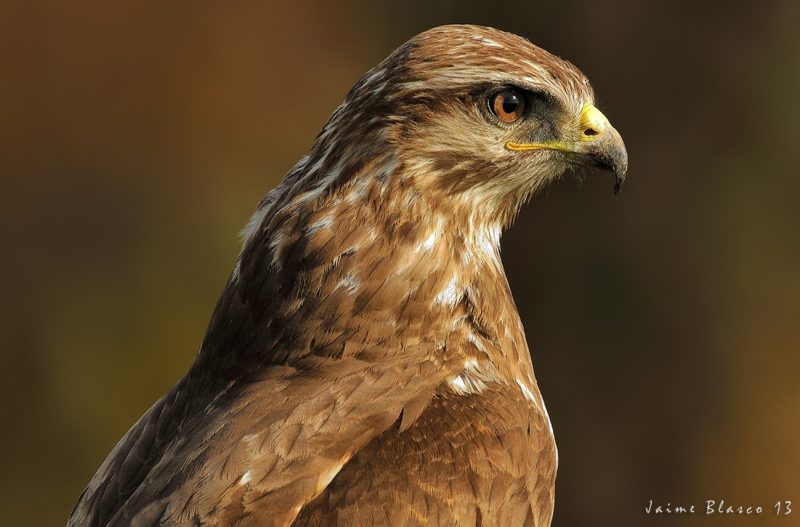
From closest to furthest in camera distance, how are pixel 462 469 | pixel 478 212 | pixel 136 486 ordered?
pixel 462 469, pixel 136 486, pixel 478 212

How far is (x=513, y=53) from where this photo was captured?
136 inches

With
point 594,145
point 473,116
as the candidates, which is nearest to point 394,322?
point 473,116

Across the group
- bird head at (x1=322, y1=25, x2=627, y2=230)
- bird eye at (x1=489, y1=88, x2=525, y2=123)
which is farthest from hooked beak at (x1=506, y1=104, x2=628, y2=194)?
bird eye at (x1=489, y1=88, x2=525, y2=123)

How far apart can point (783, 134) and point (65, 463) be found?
205 inches

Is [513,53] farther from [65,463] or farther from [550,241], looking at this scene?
[65,463]

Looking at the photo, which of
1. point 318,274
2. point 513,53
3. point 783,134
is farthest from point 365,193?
point 783,134

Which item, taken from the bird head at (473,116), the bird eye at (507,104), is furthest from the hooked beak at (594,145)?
the bird eye at (507,104)

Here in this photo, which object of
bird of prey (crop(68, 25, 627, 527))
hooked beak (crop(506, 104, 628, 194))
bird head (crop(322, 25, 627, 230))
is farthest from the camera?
hooked beak (crop(506, 104, 628, 194))

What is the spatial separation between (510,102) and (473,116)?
0.36 ft

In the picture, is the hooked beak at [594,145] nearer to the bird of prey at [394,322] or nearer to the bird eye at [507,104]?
the bird of prey at [394,322]

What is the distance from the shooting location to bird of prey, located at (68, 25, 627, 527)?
303 cm

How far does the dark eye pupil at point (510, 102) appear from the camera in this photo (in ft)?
11.4

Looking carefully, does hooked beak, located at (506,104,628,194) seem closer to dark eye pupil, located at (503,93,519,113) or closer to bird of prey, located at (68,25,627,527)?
bird of prey, located at (68,25,627,527)

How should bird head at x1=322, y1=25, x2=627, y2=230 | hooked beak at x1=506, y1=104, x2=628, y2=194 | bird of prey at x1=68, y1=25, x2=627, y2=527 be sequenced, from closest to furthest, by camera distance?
bird of prey at x1=68, y1=25, x2=627, y2=527
bird head at x1=322, y1=25, x2=627, y2=230
hooked beak at x1=506, y1=104, x2=628, y2=194
